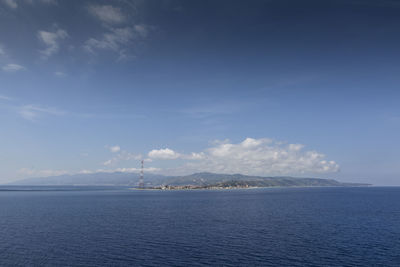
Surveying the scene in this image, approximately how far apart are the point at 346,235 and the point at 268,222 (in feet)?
102

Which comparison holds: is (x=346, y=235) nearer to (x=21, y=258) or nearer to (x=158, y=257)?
(x=158, y=257)

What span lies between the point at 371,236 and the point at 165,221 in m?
76.9

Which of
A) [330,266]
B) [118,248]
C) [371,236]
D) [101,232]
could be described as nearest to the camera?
[330,266]

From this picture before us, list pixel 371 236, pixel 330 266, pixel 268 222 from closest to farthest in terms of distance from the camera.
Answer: pixel 330 266 → pixel 371 236 → pixel 268 222

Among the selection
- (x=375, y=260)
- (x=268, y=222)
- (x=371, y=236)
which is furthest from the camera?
(x=268, y=222)

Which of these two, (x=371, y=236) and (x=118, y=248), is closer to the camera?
(x=118, y=248)

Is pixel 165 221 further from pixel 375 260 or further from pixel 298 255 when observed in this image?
pixel 375 260

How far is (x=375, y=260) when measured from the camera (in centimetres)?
5781

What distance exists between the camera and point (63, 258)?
2319 inches

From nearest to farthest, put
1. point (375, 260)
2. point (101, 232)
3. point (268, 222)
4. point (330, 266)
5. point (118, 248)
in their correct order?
point (330, 266) → point (375, 260) → point (118, 248) → point (101, 232) → point (268, 222)

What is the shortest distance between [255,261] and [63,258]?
45.1m

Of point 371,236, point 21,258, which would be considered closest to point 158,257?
point 21,258

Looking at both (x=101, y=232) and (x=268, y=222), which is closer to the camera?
(x=101, y=232)

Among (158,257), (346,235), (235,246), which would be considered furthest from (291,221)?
(158,257)
